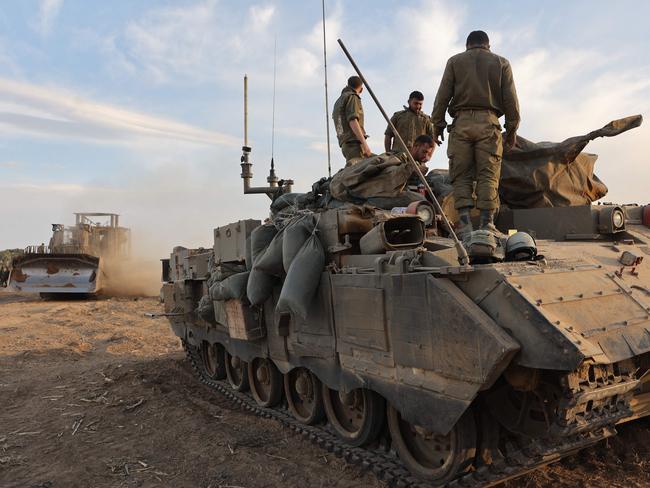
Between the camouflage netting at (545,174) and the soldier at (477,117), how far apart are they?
91 cm

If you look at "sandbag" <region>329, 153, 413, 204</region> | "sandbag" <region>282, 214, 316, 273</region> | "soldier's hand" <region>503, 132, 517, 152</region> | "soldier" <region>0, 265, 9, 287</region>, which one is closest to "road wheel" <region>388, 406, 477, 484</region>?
"sandbag" <region>282, 214, 316, 273</region>

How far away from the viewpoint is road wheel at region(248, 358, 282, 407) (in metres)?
6.23

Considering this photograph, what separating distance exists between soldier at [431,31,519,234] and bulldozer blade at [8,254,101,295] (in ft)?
61.4

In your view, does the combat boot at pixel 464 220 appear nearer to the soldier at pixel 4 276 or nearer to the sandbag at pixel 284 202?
the sandbag at pixel 284 202

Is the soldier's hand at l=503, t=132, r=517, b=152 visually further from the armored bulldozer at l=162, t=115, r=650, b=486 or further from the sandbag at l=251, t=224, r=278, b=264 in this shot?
the sandbag at l=251, t=224, r=278, b=264

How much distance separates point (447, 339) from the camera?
11.4ft

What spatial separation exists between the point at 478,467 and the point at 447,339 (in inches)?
37.3

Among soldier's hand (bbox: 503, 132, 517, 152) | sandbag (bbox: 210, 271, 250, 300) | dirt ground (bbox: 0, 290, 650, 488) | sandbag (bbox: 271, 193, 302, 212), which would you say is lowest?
dirt ground (bbox: 0, 290, 650, 488)

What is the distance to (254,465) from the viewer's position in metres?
4.61

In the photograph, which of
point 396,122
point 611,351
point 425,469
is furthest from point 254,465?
point 396,122

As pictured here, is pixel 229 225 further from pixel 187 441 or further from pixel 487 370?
pixel 487 370

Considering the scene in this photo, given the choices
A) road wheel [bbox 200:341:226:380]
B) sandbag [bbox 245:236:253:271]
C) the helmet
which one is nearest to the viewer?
the helmet

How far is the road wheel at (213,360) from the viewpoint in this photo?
7852 mm

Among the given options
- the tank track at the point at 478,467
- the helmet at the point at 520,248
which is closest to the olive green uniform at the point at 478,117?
the helmet at the point at 520,248
